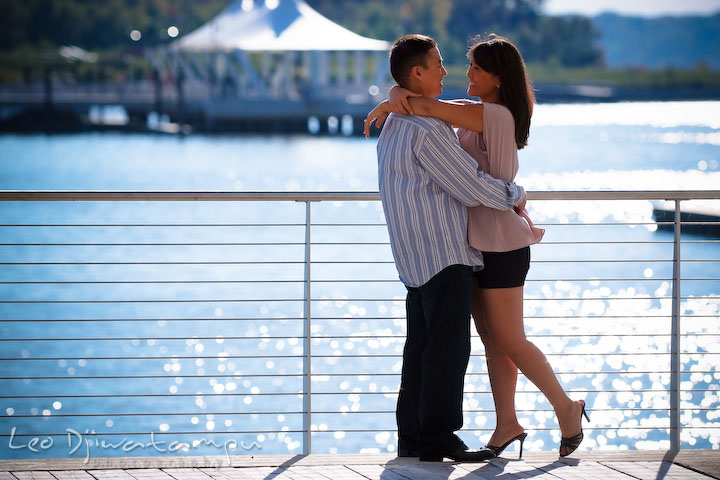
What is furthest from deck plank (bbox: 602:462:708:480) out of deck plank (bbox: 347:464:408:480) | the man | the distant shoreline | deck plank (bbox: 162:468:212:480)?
the distant shoreline

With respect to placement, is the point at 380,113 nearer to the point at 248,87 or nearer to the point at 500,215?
the point at 500,215

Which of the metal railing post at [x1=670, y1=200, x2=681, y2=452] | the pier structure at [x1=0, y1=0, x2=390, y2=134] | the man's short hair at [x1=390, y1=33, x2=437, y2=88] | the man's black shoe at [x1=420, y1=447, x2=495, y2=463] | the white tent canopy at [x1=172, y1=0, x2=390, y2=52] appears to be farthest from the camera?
the white tent canopy at [x1=172, y1=0, x2=390, y2=52]

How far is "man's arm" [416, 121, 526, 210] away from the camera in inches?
88.3

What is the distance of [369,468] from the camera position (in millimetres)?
2463

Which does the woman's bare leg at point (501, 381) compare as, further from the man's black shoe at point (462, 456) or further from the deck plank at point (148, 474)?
the deck plank at point (148, 474)

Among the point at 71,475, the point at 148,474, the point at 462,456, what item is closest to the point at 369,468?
the point at 462,456

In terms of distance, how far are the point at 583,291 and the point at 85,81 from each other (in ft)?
134

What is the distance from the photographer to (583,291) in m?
15.8

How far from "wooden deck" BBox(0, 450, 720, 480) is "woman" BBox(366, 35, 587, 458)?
213 millimetres

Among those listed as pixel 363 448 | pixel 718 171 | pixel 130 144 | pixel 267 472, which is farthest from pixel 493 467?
pixel 130 144

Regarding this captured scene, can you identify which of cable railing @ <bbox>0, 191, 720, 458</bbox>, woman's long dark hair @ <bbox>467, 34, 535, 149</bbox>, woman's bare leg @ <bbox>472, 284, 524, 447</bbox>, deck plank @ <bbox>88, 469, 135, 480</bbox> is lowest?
cable railing @ <bbox>0, 191, 720, 458</bbox>

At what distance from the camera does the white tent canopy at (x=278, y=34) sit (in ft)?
140

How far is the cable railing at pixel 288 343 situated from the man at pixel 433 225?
0.30 meters

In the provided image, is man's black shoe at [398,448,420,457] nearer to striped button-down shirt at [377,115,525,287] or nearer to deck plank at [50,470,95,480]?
striped button-down shirt at [377,115,525,287]
